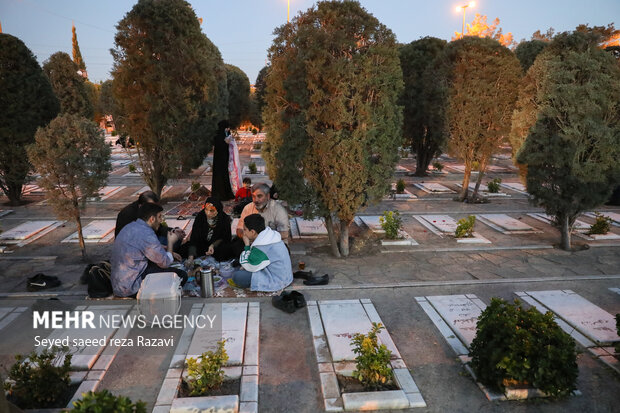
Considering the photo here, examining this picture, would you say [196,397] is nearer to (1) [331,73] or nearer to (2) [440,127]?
(1) [331,73]

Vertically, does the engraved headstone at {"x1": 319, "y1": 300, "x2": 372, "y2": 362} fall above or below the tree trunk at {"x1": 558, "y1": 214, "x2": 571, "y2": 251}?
below

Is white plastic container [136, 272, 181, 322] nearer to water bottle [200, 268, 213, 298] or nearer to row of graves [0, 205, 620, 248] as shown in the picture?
water bottle [200, 268, 213, 298]

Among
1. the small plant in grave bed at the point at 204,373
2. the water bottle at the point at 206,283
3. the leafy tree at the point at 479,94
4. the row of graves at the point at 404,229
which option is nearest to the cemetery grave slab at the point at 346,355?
the small plant in grave bed at the point at 204,373

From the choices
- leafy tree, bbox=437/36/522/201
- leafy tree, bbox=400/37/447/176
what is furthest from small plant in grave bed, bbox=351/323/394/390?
leafy tree, bbox=400/37/447/176

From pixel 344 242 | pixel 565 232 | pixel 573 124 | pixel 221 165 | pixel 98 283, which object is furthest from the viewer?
pixel 221 165

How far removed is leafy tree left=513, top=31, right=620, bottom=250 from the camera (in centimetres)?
793

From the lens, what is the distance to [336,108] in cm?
749

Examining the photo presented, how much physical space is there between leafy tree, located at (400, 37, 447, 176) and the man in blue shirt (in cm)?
1165

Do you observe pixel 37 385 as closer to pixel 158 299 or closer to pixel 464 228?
pixel 158 299

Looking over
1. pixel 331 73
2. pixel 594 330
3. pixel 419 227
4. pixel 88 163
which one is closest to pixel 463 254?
pixel 419 227

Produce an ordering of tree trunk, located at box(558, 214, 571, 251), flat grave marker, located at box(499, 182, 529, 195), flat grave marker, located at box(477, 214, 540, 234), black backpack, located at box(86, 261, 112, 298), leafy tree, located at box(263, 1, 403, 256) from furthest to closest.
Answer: flat grave marker, located at box(499, 182, 529, 195) → flat grave marker, located at box(477, 214, 540, 234) → tree trunk, located at box(558, 214, 571, 251) → leafy tree, located at box(263, 1, 403, 256) → black backpack, located at box(86, 261, 112, 298)

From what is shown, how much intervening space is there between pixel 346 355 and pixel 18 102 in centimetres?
1170

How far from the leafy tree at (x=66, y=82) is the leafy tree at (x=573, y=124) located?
19078 mm

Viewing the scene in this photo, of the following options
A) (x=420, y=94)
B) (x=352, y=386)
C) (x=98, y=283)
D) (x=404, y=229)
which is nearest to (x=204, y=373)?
(x=352, y=386)
